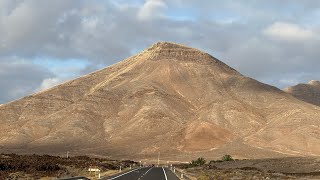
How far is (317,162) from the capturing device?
93.4 metres

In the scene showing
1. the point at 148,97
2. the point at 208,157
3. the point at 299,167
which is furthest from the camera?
the point at 148,97

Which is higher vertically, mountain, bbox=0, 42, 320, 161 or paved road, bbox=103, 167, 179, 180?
mountain, bbox=0, 42, 320, 161

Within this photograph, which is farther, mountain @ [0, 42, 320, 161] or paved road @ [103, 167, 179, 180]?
mountain @ [0, 42, 320, 161]

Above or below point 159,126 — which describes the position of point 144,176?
below

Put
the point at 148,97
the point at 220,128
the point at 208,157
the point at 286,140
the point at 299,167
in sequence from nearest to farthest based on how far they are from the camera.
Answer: the point at 299,167, the point at 208,157, the point at 286,140, the point at 220,128, the point at 148,97

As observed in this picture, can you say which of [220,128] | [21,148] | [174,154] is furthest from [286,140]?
[21,148]

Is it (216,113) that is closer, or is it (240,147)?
(240,147)

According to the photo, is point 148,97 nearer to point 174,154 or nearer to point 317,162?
point 174,154

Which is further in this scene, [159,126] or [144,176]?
[159,126]

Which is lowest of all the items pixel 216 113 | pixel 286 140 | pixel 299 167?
pixel 299 167

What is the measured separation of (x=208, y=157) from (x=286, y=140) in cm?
2798

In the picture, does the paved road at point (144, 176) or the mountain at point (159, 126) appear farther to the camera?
the mountain at point (159, 126)

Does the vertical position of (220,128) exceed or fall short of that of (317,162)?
it exceeds it

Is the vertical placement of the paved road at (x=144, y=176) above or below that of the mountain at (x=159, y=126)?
below
